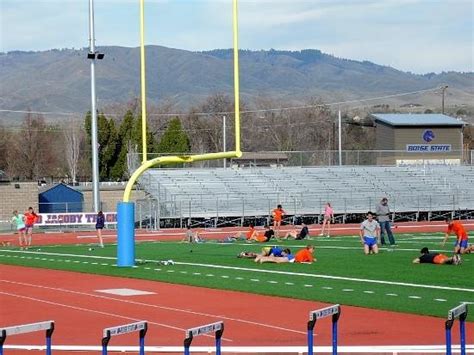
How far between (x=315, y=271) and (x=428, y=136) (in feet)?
173

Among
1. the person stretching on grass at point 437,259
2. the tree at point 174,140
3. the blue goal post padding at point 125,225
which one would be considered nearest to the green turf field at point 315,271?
the person stretching on grass at point 437,259

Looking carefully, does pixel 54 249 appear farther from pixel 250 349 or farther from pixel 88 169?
pixel 88 169

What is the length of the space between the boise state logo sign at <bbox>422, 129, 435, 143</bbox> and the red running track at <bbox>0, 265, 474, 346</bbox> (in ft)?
180

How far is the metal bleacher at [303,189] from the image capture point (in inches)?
2165

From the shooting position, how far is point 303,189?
59500 mm

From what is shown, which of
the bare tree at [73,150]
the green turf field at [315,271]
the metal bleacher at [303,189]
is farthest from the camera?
the bare tree at [73,150]

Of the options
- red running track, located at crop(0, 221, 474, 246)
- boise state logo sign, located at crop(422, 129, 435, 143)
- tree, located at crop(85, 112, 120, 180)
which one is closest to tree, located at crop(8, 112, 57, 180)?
→ tree, located at crop(85, 112, 120, 180)

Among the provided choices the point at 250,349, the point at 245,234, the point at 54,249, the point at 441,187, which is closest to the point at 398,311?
the point at 250,349

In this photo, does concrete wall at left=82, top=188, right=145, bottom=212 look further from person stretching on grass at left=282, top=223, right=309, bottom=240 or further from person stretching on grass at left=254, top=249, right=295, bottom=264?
person stretching on grass at left=254, top=249, right=295, bottom=264

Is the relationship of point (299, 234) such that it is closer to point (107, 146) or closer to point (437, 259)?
point (437, 259)

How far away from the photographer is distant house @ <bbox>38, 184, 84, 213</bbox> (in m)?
58.2

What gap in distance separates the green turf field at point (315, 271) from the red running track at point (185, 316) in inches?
37.0

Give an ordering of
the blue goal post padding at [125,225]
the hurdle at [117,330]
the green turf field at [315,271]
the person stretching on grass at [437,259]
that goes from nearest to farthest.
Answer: the hurdle at [117,330], the green turf field at [315,271], the person stretching on grass at [437,259], the blue goal post padding at [125,225]

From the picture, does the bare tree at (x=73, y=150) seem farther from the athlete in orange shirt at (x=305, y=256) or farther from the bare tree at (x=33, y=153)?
the athlete in orange shirt at (x=305, y=256)
